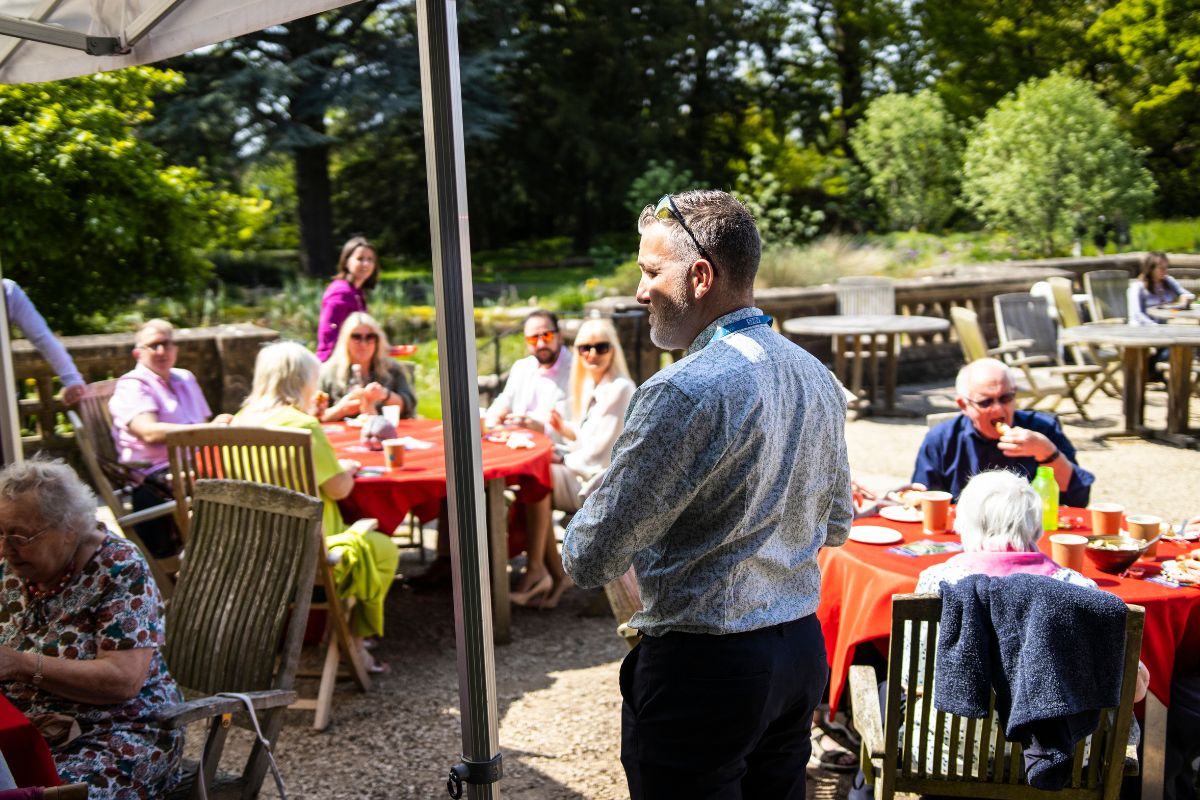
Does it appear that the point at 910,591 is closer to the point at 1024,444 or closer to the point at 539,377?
the point at 1024,444

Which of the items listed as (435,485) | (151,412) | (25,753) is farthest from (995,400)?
(151,412)

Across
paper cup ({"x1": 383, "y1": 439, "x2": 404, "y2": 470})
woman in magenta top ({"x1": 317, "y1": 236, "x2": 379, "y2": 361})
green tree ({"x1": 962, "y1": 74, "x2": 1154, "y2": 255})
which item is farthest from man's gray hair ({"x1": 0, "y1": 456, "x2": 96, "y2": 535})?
green tree ({"x1": 962, "y1": 74, "x2": 1154, "y2": 255})

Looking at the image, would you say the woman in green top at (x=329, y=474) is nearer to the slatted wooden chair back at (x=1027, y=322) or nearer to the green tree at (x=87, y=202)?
the green tree at (x=87, y=202)

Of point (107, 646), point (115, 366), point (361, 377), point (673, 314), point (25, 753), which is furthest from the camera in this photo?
point (115, 366)

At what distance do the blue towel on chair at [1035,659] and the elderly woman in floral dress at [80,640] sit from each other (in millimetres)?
1909

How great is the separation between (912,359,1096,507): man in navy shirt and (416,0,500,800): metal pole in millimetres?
2269

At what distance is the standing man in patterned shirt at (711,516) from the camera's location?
1889mm

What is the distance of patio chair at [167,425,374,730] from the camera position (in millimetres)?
4281

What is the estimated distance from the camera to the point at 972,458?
13.8 ft

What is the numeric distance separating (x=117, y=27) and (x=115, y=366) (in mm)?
4888

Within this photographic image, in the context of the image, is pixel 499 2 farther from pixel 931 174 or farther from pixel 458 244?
pixel 458 244

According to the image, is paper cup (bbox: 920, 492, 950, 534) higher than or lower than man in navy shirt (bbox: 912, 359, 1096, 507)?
lower

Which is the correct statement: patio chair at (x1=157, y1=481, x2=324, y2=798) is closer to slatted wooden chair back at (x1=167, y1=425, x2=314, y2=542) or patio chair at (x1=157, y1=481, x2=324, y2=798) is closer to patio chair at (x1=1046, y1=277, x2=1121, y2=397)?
slatted wooden chair back at (x1=167, y1=425, x2=314, y2=542)

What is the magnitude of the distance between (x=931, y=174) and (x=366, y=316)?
20.4 meters
